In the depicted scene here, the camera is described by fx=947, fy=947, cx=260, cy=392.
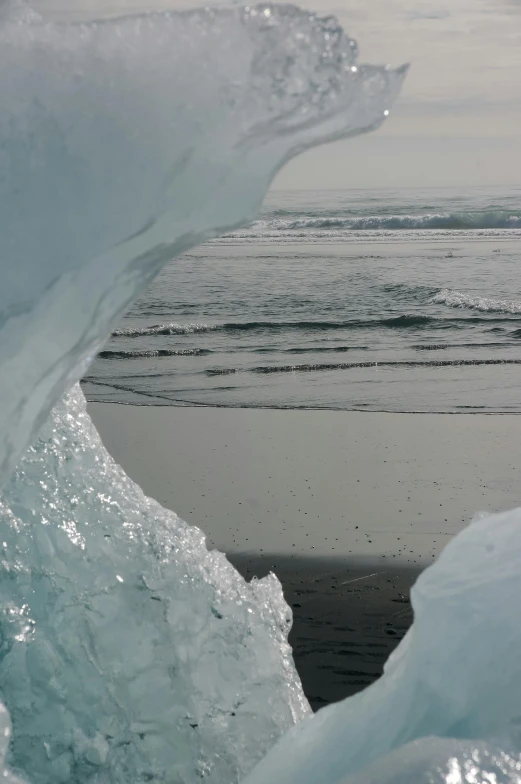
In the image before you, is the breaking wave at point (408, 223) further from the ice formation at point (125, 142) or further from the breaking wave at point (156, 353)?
the ice formation at point (125, 142)

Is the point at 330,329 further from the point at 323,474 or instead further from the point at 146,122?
the point at 146,122

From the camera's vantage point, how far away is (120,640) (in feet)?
8.90

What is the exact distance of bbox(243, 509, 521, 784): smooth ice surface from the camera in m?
1.90

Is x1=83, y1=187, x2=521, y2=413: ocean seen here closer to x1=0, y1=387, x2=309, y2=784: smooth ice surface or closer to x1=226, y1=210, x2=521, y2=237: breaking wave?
x1=226, y1=210, x2=521, y2=237: breaking wave

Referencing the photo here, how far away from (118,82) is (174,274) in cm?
1683

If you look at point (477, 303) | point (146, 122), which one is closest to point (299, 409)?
point (146, 122)

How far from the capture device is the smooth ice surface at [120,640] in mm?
2533

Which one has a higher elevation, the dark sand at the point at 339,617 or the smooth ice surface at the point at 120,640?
the dark sand at the point at 339,617

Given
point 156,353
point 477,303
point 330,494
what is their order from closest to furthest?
point 330,494, point 156,353, point 477,303

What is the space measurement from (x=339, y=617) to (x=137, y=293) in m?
2.70

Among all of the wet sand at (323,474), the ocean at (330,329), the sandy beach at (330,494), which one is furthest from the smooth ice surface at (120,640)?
the ocean at (330,329)

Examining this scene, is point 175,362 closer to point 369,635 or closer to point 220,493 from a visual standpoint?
point 220,493

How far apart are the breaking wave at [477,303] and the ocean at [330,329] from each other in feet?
0.09

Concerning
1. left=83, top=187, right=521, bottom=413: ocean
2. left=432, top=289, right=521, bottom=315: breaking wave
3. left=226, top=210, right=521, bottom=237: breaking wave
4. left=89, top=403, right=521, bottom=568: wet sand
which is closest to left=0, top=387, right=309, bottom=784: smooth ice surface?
left=89, top=403, right=521, bottom=568: wet sand
